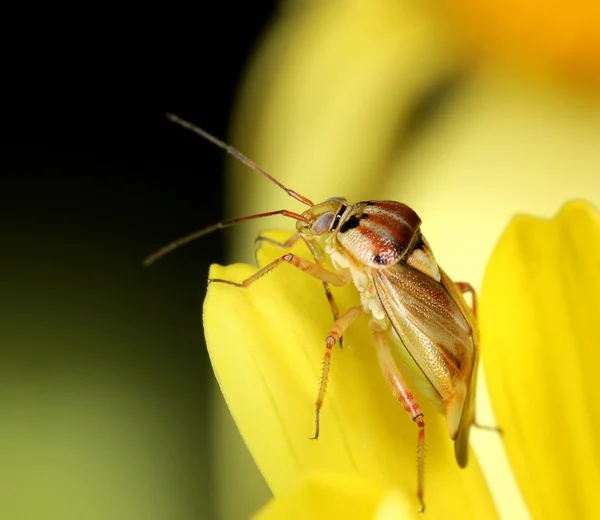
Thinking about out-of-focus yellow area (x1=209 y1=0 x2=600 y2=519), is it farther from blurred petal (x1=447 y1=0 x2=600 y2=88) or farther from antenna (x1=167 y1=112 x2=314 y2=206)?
antenna (x1=167 y1=112 x2=314 y2=206)

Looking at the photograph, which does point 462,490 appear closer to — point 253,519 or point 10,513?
point 253,519

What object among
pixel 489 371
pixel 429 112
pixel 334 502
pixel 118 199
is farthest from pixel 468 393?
pixel 118 199

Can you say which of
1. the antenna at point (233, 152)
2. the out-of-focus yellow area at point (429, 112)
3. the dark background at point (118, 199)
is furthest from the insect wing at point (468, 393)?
the dark background at point (118, 199)

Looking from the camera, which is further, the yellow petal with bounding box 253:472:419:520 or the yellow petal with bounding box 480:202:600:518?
the yellow petal with bounding box 480:202:600:518

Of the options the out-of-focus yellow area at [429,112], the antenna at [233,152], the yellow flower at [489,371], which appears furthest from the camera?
the out-of-focus yellow area at [429,112]

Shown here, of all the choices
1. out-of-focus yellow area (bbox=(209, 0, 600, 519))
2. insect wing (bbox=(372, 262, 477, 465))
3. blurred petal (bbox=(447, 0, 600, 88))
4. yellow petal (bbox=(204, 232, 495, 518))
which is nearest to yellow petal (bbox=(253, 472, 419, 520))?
yellow petal (bbox=(204, 232, 495, 518))

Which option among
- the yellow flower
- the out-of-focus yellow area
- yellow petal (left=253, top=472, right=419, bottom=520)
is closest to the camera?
yellow petal (left=253, top=472, right=419, bottom=520)

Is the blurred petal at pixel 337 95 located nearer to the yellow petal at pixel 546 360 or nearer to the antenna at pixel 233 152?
the antenna at pixel 233 152

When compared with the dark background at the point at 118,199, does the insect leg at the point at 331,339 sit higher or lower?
higher
